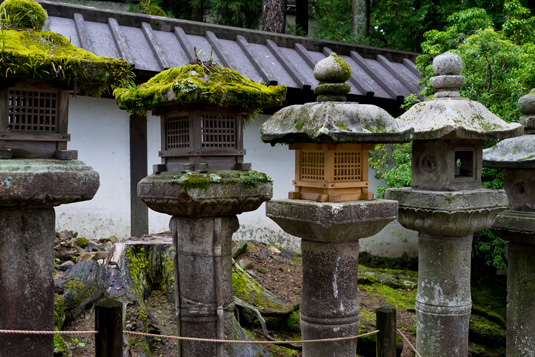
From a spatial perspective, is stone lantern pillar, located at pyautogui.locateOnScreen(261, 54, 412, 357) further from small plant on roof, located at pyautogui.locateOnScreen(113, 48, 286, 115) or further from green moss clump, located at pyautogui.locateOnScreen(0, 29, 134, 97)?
green moss clump, located at pyautogui.locateOnScreen(0, 29, 134, 97)

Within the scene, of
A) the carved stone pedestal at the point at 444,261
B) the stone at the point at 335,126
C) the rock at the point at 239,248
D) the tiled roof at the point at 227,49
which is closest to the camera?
the stone at the point at 335,126

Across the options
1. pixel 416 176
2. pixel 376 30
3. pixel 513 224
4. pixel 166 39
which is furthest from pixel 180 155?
pixel 376 30

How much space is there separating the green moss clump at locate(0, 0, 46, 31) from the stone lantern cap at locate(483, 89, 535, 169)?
456cm

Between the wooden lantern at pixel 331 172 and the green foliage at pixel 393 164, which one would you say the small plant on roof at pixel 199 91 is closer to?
the wooden lantern at pixel 331 172


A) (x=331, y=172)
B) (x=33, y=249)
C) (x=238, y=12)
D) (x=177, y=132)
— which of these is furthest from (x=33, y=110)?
(x=238, y=12)

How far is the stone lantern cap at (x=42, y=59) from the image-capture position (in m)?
3.37

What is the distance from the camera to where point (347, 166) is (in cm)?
421

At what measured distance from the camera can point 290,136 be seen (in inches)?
161

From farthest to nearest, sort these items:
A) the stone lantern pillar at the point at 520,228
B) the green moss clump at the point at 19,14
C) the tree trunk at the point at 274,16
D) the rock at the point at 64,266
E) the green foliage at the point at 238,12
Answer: the green foliage at the point at 238,12 → the tree trunk at the point at 274,16 → the rock at the point at 64,266 → the stone lantern pillar at the point at 520,228 → the green moss clump at the point at 19,14

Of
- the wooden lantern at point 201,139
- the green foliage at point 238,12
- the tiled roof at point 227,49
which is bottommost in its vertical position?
the wooden lantern at point 201,139

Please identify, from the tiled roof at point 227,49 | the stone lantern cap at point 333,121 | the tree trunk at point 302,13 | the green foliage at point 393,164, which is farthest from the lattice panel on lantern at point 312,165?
the tree trunk at point 302,13

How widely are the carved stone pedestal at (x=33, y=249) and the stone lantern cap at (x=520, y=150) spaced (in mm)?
4125

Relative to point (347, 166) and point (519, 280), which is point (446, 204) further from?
point (519, 280)

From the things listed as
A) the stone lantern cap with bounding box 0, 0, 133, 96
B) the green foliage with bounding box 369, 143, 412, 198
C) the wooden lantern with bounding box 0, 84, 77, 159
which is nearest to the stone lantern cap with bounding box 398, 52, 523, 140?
the stone lantern cap with bounding box 0, 0, 133, 96
